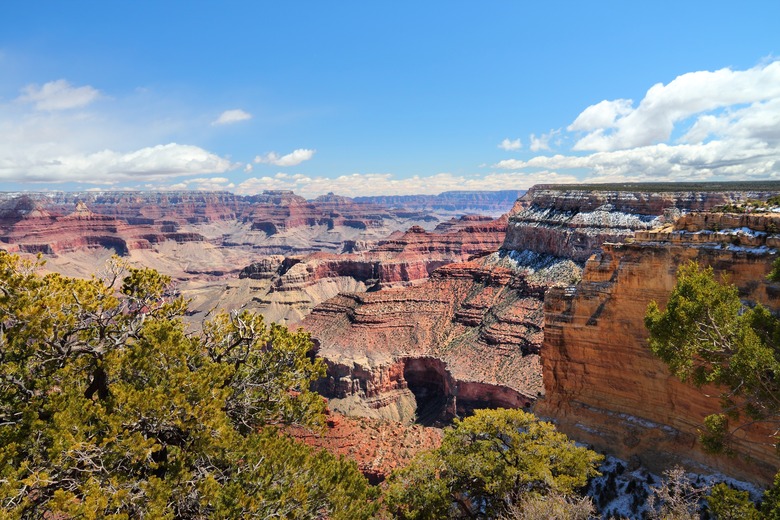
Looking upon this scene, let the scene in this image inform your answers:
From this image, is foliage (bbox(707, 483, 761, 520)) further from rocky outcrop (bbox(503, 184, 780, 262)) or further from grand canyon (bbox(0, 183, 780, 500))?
rocky outcrop (bbox(503, 184, 780, 262))

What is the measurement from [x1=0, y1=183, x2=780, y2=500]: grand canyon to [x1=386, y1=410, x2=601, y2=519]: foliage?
4963 mm

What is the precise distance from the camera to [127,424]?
13.8 m

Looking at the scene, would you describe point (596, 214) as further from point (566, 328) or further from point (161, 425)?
point (161, 425)

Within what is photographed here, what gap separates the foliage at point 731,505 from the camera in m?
14.2

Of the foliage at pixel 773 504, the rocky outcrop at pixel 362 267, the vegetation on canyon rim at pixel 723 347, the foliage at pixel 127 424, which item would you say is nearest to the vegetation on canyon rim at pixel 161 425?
the foliage at pixel 127 424

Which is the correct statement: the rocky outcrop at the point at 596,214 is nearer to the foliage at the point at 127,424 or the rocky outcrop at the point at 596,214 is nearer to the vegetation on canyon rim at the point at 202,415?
the vegetation on canyon rim at the point at 202,415

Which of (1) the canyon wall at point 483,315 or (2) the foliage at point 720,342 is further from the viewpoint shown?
(1) the canyon wall at point 483,315

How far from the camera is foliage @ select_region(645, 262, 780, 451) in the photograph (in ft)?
48.5

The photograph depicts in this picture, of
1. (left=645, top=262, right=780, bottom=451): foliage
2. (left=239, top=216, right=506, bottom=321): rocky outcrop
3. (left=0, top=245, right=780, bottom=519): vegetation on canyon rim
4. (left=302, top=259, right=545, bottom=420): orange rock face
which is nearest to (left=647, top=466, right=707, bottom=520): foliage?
(left=0, top=245, right=780, bottom=519): vegetation on canyon rim

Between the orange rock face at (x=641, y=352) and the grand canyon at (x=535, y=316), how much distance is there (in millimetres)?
61

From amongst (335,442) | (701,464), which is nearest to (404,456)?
(335,442)

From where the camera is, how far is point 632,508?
2008cm

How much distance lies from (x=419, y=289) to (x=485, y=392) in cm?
2818

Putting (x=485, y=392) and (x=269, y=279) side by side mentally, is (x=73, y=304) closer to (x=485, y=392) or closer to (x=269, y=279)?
(x=485, y=392)
